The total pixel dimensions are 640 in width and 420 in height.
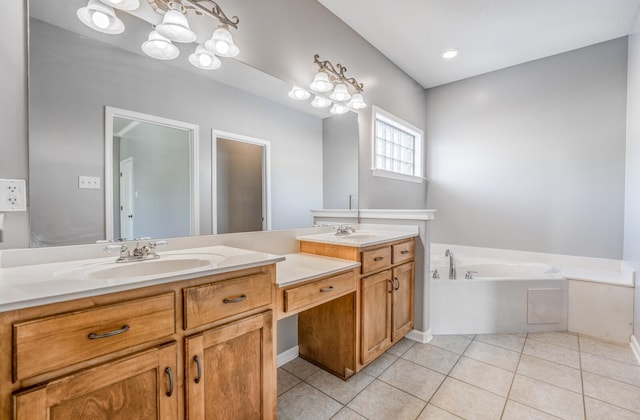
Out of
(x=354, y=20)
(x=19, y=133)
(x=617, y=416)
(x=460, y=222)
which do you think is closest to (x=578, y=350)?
(x=617, y=416)

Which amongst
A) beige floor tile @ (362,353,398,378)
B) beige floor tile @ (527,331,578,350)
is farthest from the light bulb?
beige floor tile @ (527,331,578,350)

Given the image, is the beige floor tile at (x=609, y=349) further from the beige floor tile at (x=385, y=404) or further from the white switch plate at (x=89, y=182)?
the white switch plate at (x=89, y=182)

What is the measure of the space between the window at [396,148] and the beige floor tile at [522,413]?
2.00 meters

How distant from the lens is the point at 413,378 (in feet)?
5.97

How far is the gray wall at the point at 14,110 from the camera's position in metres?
1.06

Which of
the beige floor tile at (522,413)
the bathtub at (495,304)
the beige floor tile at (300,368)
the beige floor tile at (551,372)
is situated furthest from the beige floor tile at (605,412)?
the beige floor tile at (300,368)

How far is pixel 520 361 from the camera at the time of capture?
2.01m

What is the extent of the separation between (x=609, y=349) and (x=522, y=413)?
4.34ft

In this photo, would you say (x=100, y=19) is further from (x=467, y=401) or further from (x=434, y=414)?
(x=467, y=401)

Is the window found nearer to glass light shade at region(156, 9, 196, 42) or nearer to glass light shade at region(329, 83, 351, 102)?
glass light shade at region(329, 83, 351, 102)

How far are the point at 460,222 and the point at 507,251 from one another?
0.60 m

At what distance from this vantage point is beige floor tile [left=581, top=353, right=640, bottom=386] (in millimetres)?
1812

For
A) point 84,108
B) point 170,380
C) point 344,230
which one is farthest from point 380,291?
point 84,108

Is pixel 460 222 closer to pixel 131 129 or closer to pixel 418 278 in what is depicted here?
pixel 418 278
